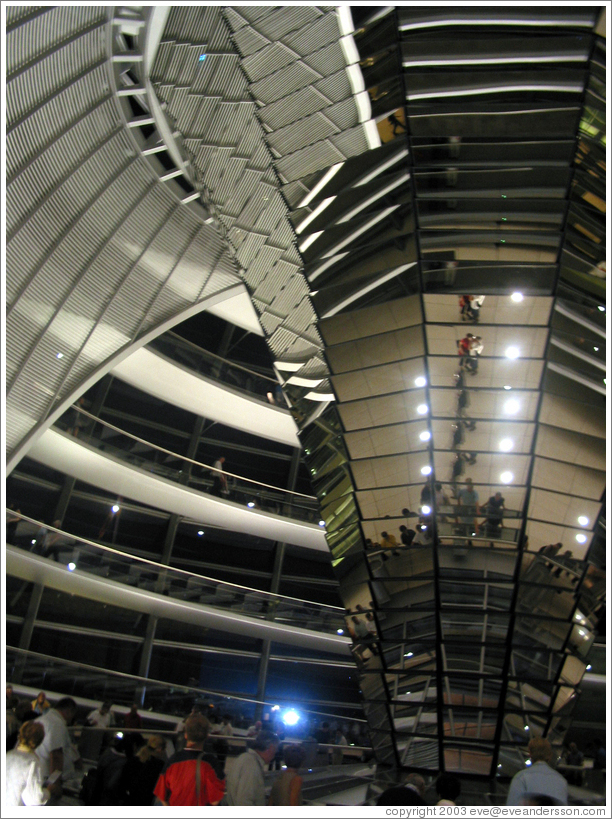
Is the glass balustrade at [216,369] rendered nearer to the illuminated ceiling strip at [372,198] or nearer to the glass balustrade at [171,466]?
the glass balustrade at [171,466]

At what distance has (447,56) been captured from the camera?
32.2ft

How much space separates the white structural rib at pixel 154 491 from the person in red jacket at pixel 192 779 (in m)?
16.9

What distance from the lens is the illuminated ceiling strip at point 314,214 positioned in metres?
11.3

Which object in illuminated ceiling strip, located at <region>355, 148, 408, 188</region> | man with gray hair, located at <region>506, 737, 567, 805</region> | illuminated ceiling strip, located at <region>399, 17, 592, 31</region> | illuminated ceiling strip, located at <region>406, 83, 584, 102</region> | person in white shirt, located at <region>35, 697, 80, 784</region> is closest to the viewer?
man with gray hair, located at <region>506, 737, 567, 805</region>

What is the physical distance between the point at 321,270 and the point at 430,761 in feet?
26.7

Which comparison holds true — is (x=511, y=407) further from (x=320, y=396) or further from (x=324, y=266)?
(x=324, y=266)

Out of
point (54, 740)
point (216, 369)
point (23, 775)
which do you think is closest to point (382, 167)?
point (54, 740)

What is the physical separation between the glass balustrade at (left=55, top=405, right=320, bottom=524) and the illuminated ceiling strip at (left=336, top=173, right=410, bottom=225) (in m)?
14.4

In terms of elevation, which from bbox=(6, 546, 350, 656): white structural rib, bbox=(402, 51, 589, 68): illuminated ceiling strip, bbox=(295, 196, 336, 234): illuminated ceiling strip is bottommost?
bbox=(6, 546, 350, 656): white structural rib

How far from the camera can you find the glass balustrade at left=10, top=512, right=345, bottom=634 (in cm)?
2134

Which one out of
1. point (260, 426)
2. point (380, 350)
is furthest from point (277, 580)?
point (380, 350)

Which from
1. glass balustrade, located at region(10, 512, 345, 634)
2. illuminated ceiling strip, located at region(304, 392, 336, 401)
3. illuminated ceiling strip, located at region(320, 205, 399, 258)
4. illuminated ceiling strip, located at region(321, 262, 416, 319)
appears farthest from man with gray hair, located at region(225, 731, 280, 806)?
glass balustrade, located at region(10, 512, 345, 634)

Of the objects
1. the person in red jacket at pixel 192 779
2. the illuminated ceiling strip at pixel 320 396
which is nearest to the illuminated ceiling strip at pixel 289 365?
the illuminated ceiling strip at pixel 320 396

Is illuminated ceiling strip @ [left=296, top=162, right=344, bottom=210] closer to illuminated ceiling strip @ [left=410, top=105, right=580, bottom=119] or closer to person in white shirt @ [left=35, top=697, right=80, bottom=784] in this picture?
illuminated ceiling strip @ [left=410, top=105, right=580, bottom=119]
